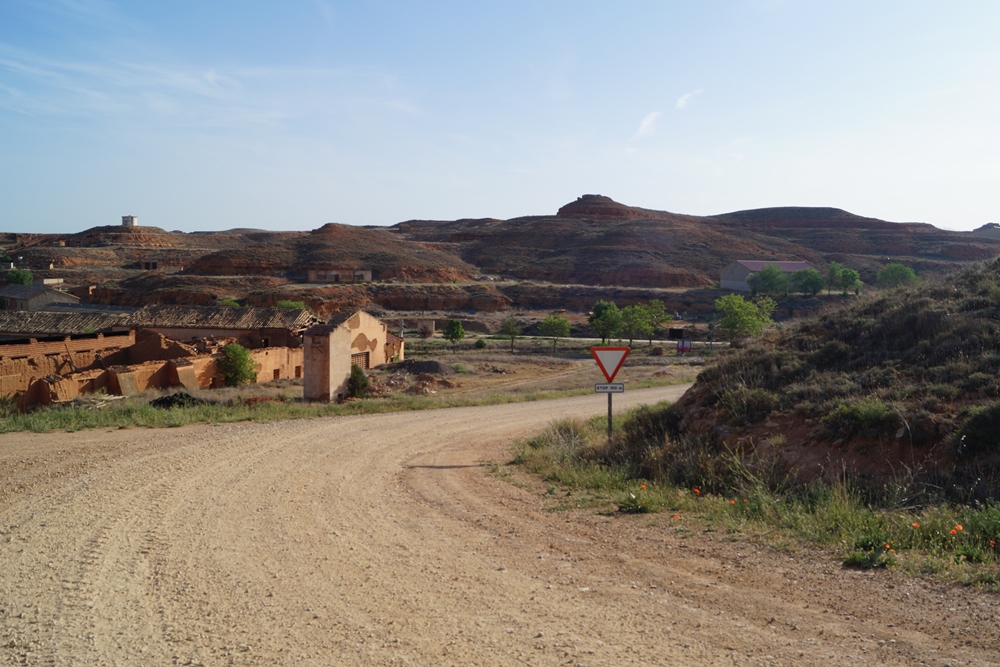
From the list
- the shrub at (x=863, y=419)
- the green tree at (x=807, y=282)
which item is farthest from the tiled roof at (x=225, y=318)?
the green tree at (x=807, y=282)

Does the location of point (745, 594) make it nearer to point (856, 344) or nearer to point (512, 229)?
point (856, 344)

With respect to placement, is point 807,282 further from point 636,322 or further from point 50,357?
point 50,357

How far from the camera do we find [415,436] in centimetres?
1403

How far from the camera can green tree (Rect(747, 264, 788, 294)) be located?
79500mm

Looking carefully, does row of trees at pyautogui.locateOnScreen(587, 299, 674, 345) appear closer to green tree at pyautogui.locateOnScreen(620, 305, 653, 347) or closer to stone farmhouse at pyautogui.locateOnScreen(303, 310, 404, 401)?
green tree at pyautogui.locateOnScreen(620, 305, 653, 347)

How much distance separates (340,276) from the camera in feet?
299

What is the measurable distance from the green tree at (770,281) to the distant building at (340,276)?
4345 cm

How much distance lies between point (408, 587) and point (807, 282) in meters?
81.1

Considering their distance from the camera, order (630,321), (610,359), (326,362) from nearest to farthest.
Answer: (610,359) < (326,362) < (630,321)

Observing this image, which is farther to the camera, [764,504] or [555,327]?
[555,327]

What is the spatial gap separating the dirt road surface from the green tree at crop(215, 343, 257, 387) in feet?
75.7

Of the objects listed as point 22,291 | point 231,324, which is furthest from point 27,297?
point 231,324

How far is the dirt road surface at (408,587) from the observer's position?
4535 millimetres

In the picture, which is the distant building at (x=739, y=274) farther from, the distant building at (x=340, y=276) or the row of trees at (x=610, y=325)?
the distant building at (x=340, y=276)
